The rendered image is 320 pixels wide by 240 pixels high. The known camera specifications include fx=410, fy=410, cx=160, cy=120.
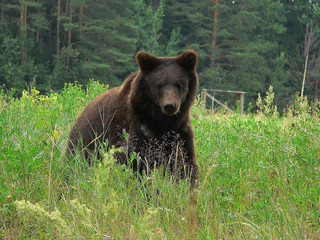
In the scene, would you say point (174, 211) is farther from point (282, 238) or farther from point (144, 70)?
point (144, 70)

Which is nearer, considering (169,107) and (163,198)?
(163,198)

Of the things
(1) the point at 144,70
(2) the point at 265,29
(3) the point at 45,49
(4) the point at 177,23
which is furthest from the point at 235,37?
(1) the point at 144,70

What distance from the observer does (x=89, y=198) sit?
2623 mm

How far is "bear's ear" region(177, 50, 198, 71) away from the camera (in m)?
3.79

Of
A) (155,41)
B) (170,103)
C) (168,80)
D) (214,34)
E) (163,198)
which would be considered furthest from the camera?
(214,34)

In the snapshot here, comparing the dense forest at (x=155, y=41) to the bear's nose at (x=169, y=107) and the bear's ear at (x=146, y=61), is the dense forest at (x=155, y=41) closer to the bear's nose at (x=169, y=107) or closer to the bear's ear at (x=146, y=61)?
the bear's ear at (x=146, y=61)

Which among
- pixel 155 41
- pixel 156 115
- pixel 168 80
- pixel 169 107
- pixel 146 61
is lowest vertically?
pixel 155 41

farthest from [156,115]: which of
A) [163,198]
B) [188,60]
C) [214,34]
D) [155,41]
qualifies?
[214,34]

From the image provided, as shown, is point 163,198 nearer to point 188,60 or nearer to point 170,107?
point 170,107

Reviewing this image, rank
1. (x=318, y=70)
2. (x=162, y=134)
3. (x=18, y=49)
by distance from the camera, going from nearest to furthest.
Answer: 1. (x=162, y=134)
2. (x=18, y=49)
3. (x=318, y=70)

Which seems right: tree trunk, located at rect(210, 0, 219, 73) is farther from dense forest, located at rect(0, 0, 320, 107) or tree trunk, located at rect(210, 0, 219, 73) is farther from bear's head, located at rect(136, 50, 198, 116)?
bear's head, located at rect(136, 50, 198, 116)

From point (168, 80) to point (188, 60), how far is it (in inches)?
13.8

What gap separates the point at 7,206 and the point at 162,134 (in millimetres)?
1536

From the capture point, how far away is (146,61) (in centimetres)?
372
